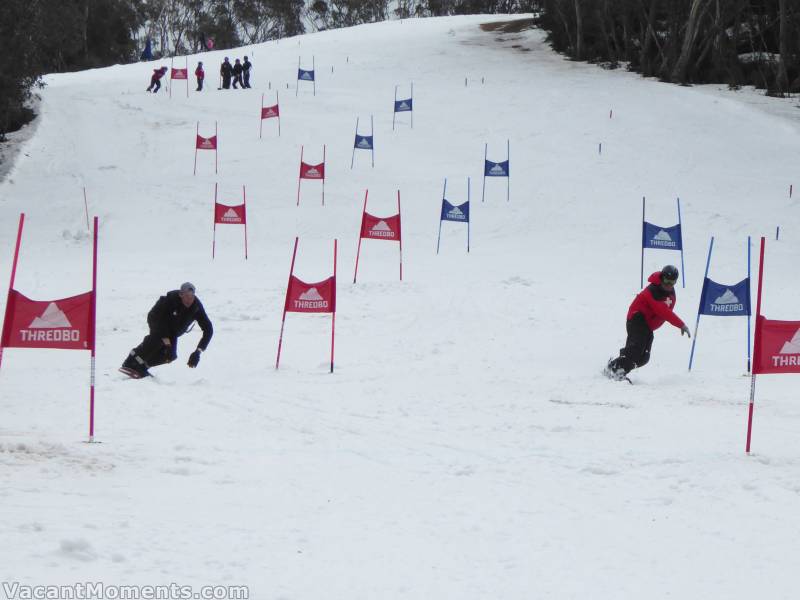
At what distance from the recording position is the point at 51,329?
7.59 meters

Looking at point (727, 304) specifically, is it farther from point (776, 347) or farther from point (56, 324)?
point (56, 324)

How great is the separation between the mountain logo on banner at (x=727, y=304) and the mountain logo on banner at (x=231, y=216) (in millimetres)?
11808

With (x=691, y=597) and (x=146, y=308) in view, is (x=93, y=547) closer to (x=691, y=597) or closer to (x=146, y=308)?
(x=691, y=597)

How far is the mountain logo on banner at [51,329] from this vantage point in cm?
755

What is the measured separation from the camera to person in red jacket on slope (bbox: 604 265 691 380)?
1102cm

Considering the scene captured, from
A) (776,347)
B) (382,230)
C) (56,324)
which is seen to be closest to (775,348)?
(776,347)

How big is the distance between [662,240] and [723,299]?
5.27m

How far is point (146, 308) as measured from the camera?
16031 millimetres

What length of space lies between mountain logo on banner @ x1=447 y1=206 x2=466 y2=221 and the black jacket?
1055 centimetres

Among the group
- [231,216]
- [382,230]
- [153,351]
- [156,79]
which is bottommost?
[153,351]

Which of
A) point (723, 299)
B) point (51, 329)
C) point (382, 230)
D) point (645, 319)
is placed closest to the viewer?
point (51, 329)

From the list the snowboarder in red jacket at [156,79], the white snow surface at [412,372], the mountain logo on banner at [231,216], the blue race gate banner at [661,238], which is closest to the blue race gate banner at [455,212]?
the white snow surface at [412,372]

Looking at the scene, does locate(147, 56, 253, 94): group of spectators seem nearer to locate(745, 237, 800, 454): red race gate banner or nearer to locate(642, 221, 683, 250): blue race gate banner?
locate(642, 221, 683, 250): blue race gate banner

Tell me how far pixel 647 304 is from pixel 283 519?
658 centimetres
